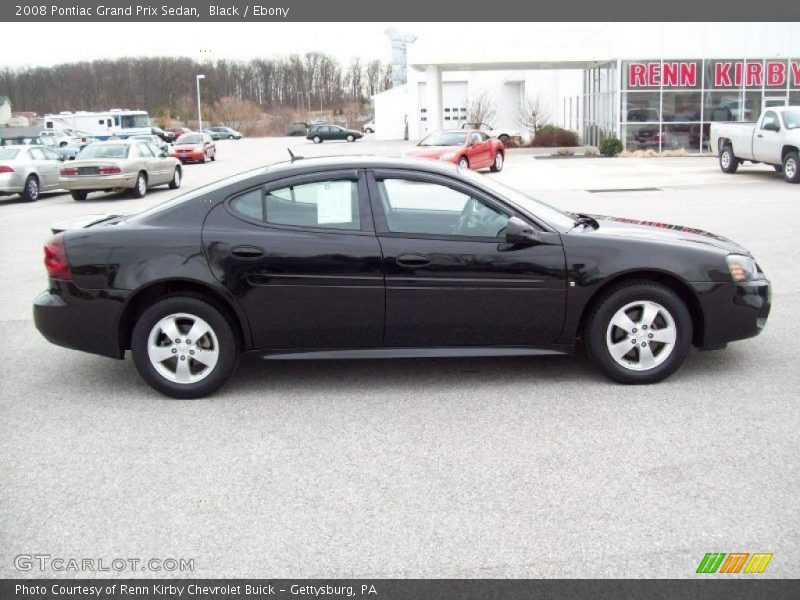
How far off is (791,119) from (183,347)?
67.2 feet

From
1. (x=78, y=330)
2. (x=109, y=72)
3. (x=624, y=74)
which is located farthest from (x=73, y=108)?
(x=78, y=330)

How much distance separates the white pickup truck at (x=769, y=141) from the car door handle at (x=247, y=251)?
19369mm

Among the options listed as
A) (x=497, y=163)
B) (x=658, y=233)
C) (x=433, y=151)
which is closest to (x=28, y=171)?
(x=433, y=151)

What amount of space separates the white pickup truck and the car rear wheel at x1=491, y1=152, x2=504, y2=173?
24.5ft

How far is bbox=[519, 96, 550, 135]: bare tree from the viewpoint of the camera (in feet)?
161

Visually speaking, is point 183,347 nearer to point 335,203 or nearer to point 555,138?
point 335,203

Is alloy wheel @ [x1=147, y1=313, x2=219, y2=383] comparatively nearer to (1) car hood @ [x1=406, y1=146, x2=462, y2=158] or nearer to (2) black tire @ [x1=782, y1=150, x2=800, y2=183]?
(2) black tire @ [x1=782, y1=150, x2=800, y2=183]

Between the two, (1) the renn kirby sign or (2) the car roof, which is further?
(1) the renn kirby sign

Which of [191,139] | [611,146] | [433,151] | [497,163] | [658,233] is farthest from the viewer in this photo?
[191,139]

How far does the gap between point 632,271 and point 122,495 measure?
3.42 m

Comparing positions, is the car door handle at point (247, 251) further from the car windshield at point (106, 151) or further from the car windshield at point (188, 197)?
the car windshield at point (106, 151)

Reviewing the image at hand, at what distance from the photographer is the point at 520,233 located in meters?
Result: 5.61

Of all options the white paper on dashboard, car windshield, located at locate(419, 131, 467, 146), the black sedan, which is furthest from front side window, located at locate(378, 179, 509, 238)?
car windshield, located at locate(419, 131, 467, 146)

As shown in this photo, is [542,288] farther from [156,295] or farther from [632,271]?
[156,295]
